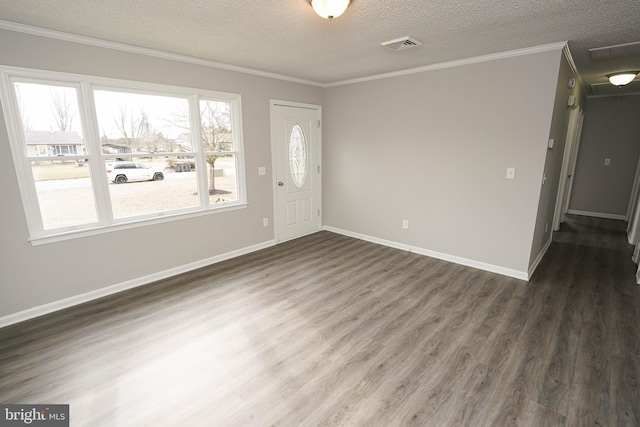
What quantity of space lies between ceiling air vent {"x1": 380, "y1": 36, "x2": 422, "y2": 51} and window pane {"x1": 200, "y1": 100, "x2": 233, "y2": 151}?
2.21 meters

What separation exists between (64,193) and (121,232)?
2.04ft

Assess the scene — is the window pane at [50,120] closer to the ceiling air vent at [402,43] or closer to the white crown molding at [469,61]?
the ceiling air vent at [402,43]

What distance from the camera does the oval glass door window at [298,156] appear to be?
4928mm

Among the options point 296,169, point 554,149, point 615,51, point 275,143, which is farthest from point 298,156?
point 615,51

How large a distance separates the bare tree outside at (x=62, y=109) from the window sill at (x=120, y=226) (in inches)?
39.3

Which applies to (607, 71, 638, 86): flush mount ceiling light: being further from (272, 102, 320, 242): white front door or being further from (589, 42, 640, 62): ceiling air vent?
(272, 102, 320, 242): white front door

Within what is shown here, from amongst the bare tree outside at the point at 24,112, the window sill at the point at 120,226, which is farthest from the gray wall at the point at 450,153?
the bare tree outside at the point at 24,112

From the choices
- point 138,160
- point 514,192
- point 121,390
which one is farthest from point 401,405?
point 138,160

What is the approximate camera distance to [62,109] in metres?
2.80

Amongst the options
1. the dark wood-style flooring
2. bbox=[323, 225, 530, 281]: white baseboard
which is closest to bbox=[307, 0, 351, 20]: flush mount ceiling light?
the dark wood-style flooring

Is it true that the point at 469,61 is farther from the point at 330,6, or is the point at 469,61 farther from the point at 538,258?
the point at 538,258

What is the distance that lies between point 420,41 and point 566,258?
367 centimetres

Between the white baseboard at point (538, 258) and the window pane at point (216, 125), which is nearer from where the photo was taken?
the white baseboard at point (538, 258)

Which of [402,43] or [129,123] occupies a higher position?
[402,43]
